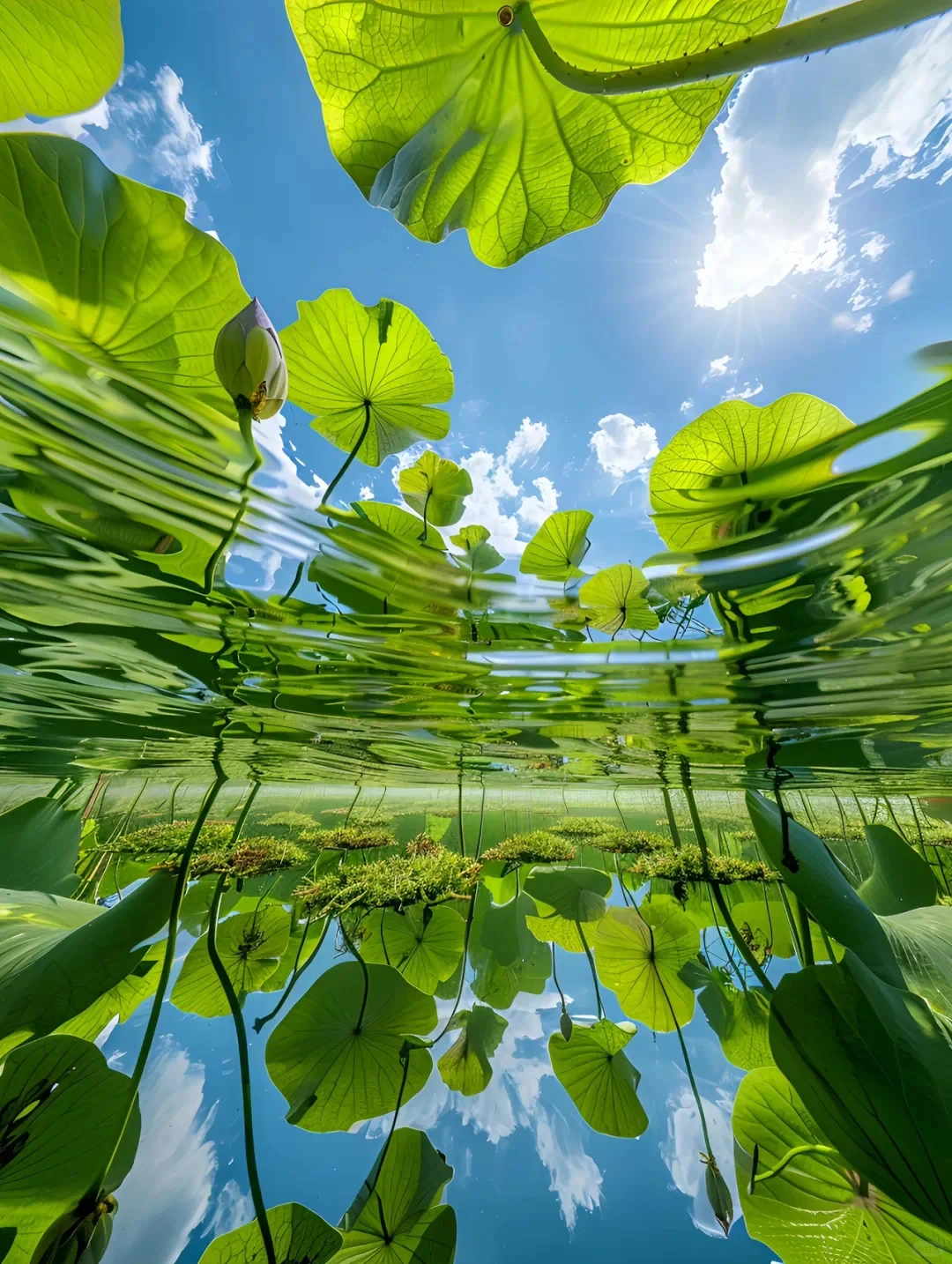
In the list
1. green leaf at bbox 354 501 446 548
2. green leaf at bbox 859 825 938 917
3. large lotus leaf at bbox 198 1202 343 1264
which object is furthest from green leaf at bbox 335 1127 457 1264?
green leaf at bbox 354 501 446 548

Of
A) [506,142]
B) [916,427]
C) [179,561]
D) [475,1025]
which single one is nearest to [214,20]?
[506,142]

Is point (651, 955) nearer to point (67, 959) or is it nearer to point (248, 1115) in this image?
point (248, 1115)

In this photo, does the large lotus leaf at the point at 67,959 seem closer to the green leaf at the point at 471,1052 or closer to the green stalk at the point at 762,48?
the green stalk at the point at 762,48

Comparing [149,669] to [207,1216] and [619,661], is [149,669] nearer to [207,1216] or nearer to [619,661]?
[619,661]

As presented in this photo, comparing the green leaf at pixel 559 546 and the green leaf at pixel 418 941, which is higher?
the green leaf at pixel 559 546

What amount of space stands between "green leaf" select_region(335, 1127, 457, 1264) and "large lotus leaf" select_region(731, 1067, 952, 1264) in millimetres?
588

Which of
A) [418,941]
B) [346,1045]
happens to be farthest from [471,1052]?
[346,1045]

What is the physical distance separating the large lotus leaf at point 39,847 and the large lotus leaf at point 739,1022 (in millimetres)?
1814

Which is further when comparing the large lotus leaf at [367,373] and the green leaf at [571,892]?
the green leaf at [571,892]

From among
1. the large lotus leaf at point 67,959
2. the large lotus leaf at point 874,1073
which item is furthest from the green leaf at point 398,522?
the large lotus leaf at point 874,1073

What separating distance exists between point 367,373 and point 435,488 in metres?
0.19

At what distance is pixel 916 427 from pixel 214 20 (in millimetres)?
797

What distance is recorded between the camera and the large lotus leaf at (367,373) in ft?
1.65

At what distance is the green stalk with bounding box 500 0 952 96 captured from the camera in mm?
177
